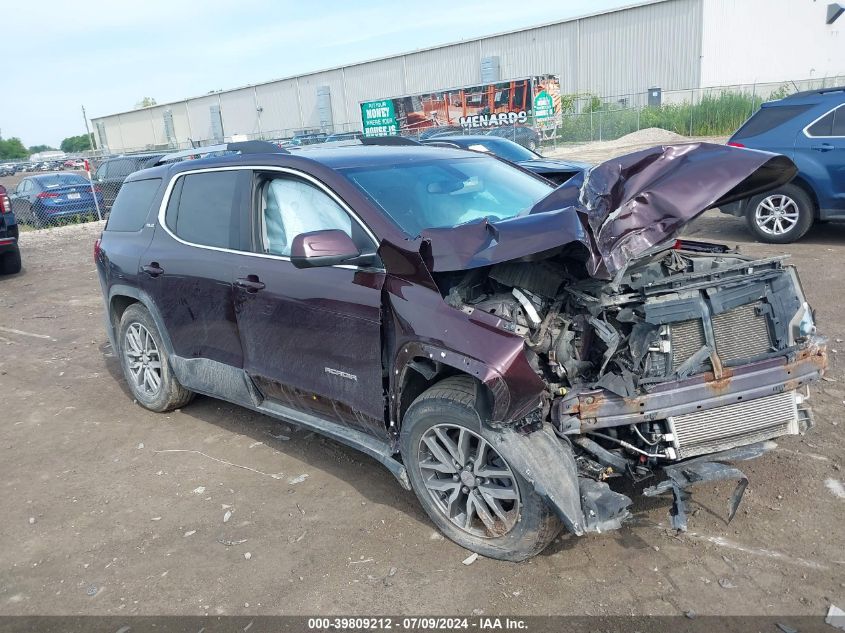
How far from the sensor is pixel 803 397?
11.2ft

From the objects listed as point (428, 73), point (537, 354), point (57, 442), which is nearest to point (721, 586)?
point (537, 354)

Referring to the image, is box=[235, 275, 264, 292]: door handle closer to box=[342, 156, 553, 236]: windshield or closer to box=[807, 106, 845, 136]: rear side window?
box=[342, 156, 553, 236]: windshield

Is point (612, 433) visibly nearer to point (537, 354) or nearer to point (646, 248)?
point (537, 354)

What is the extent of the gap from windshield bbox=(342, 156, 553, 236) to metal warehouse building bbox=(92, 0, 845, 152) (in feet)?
106

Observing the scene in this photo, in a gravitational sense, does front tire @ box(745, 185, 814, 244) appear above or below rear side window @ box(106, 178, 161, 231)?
below

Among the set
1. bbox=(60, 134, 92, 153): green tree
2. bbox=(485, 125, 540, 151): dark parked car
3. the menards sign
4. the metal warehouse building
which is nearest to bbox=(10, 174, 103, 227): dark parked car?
bbox=(485, 125, 540, 151): dark parked car

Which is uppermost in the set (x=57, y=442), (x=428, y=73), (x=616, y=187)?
(x=428, y=73)

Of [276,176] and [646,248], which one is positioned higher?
[276,176]

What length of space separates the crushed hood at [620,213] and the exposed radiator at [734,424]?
80cm

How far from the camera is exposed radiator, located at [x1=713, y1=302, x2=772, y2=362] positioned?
3314mm

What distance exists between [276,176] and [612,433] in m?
2.46

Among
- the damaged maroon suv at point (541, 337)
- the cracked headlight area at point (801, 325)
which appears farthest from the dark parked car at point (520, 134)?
the cracked headlight area at point (801, 325)

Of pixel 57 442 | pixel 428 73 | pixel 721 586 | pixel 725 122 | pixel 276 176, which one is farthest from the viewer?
pixel 428 73

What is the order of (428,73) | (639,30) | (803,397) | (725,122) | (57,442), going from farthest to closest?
(428,73)
(639,30)
(725,122)
(57,442)
(803,397)
